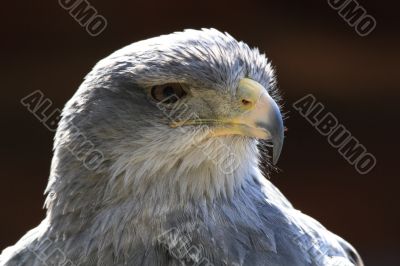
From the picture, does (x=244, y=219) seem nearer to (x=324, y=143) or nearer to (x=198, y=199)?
(x=198, y=199)

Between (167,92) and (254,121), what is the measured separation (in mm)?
340

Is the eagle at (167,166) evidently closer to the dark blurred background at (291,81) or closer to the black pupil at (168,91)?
the black pupil at (168,91)

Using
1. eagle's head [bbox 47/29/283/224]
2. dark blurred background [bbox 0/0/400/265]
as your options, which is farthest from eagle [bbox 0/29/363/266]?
dark blurred background [bbox 0/0/400/265]

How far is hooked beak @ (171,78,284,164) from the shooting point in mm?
3309

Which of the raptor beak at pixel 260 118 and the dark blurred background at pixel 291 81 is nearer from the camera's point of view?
the raptor beak at pixel 260 118

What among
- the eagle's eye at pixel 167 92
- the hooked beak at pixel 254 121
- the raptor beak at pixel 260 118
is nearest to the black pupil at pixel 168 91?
the eagle's eye at pixel 167 92

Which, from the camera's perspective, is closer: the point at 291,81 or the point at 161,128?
the point at 161,128

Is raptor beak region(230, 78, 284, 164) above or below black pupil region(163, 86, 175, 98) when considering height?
above

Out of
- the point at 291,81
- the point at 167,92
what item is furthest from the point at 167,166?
the point at 291,81

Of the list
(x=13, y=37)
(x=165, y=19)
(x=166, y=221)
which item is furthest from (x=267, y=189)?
(x=13, y=37)

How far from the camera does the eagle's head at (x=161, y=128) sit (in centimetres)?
339

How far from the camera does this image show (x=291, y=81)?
6.55 metres

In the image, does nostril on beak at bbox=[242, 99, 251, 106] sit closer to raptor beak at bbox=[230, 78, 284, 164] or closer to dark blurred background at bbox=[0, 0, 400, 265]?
raptor beak at bbox=[230, 78, 284, 164]

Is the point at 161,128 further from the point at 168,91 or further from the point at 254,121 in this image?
the point at 254,121
